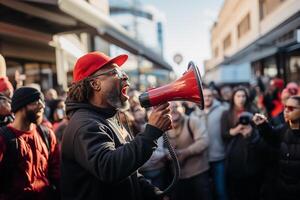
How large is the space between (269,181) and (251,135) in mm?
651

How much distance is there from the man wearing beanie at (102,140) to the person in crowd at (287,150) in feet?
6.45

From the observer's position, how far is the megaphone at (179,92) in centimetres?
229

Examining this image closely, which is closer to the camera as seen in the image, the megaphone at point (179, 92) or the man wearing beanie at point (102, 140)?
the man wearing beanie at point (102, 140)

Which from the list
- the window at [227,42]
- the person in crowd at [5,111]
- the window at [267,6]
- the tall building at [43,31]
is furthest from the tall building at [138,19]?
the person in crowd at [5,111]

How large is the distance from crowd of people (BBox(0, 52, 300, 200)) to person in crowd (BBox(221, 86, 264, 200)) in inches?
0.5

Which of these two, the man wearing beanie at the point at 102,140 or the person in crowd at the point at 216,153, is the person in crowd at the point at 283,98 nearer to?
the person in crowd at the point at 216,153

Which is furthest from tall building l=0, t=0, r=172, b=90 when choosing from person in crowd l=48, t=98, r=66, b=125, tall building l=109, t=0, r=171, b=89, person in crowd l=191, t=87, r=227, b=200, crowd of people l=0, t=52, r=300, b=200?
tall building l=109, t=0, r=171, b=89

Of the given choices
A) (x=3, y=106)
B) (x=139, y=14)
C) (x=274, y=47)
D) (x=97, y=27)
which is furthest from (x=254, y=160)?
(x=139, y=14)

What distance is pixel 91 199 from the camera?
230 cm

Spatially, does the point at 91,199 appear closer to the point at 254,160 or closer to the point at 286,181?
the point at 286,181

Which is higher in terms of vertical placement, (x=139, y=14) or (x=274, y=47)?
(x=139, y=14)

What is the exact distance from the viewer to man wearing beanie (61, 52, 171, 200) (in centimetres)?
215

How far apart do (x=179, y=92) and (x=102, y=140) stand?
51 cm

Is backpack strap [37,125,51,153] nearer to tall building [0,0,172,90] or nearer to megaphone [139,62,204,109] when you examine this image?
megaphone [139,62,204,109]
